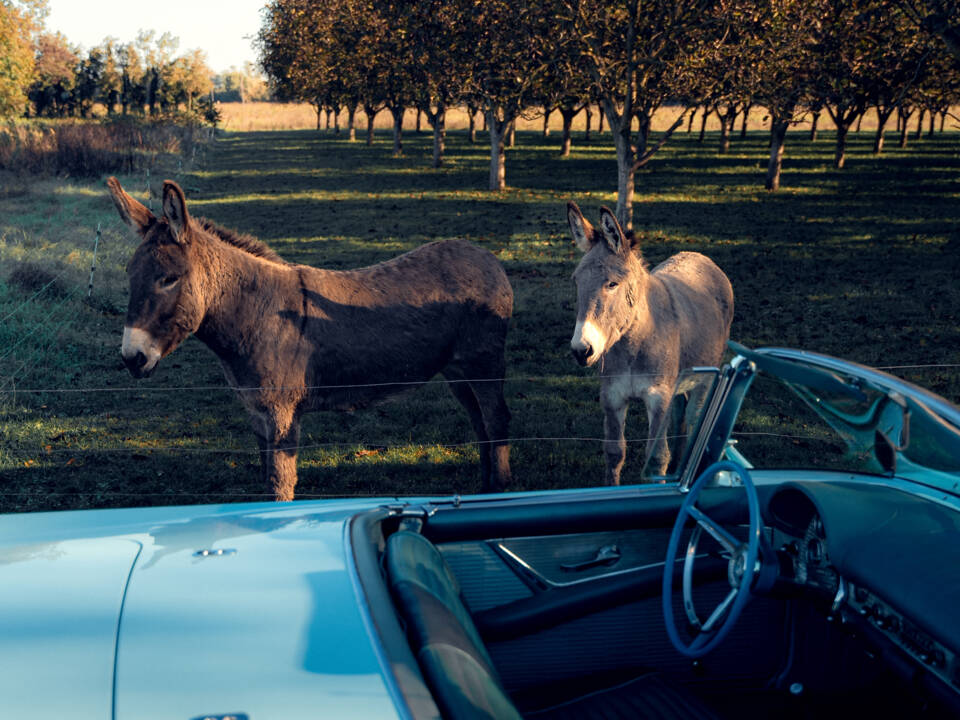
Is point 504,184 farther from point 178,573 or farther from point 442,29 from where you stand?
point 178,573

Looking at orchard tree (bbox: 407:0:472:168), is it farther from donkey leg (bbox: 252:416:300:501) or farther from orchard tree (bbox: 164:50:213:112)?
orchard tree (bbox: 164:50:213:112)

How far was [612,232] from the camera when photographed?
5754 millimetres

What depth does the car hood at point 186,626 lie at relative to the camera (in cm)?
175

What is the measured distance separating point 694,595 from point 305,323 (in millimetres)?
3467

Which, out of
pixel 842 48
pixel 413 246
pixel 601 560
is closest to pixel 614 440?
pixel 601 560

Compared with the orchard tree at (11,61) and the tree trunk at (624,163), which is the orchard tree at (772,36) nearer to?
the tree trunk at (624,163)

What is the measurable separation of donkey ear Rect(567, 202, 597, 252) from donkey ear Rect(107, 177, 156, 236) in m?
3.02

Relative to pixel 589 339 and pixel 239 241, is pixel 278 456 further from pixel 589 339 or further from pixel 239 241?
pixel 589 339

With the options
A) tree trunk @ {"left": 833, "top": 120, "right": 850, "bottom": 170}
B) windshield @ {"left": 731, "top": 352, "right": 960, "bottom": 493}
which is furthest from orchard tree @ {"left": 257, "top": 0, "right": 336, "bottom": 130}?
windshield @ {"left": 731, "top": 352, "right": 960, "bottom": 493}

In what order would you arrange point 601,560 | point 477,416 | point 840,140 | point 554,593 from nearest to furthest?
point 554,593
point 601,560
point 477,416
point 840,140

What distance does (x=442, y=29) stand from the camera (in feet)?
79.1

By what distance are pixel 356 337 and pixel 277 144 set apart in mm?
52433

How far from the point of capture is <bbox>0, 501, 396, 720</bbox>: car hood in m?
1.75

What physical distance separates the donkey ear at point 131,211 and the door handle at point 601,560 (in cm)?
368
